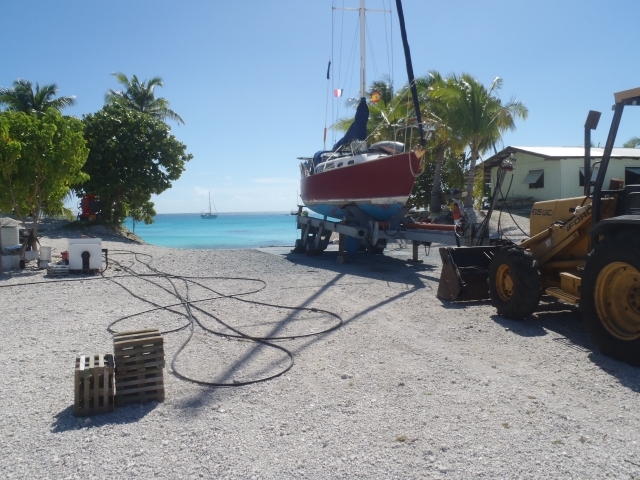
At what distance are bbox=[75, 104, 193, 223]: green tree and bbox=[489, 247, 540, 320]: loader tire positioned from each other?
841 inches

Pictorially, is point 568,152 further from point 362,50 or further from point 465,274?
point 465,274

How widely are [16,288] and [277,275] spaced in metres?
5.25

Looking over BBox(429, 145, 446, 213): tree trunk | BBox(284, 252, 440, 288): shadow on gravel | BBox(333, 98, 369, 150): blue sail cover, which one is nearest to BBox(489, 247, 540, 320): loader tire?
BBox(284, 252, 440, 288): shadow on gravel

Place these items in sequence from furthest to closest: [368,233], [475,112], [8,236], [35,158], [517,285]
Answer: [475,112] → [368,233] → [8,236] → [35,158] → [517,285]

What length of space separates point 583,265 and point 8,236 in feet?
43.6

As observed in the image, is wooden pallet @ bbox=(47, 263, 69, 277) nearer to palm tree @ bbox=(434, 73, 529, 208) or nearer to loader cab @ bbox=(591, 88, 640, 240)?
loader cab @ bbox=(591, 88, 640, 240)

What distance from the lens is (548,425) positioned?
3.93 meters

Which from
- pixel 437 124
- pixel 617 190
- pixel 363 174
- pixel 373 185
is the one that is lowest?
pixel 617 190

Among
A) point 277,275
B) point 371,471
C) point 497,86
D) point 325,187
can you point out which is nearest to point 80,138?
point 277,275

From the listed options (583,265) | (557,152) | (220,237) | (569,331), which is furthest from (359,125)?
(220,237)

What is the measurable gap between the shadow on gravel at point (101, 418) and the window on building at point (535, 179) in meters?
28.0

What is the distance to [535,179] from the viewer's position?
94.4 ft

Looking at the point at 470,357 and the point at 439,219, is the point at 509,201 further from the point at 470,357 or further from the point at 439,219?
the point at 470,357

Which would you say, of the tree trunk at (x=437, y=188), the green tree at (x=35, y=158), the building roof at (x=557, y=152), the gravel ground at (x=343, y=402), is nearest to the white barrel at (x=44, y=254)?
the green tree at (x=35, y=158)
